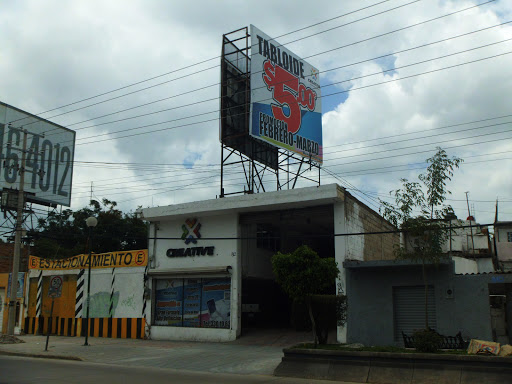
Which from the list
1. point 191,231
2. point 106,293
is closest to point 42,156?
point 106,293

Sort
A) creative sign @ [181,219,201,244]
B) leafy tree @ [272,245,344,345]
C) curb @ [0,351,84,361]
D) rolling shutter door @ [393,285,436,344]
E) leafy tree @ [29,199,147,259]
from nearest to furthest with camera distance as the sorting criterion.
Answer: leafy tree @ [272,245,344,345], curb @ [0,351,84,361], rolling shutter door @ [393,285,436,344], creative sign @ [181,219,201,244], leafy tree @ [29,199,147,259]

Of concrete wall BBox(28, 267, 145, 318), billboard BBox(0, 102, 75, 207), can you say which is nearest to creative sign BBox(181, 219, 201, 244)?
concrete wall BBox(28, 267, 145, 318)

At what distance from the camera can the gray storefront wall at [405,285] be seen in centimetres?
1756

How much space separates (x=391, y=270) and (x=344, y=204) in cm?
329

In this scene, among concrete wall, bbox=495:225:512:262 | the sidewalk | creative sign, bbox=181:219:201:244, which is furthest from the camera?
concrete wall, bbox=495:225:512:262

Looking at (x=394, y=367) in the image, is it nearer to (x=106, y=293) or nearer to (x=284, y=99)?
(x=106, y=293)

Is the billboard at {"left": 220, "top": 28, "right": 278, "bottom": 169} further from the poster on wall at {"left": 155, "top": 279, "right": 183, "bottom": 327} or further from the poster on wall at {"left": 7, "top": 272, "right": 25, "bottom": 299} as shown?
the poster on wall at {"left": 7, "top": 272, "right": 25, "bottom": 299}

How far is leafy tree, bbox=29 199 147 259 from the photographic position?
158ft

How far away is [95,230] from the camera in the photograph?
4850 centimetres

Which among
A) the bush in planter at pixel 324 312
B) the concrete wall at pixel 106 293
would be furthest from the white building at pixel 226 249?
the bush in planter at pixel 324 312

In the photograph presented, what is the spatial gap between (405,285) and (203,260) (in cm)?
943

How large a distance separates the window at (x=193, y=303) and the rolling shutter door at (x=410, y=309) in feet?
24.5

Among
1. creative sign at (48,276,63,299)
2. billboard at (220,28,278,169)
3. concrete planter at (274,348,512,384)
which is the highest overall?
billboard at (220,28,278,169)

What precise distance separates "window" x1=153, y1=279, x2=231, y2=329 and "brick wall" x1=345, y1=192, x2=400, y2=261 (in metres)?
6.00
